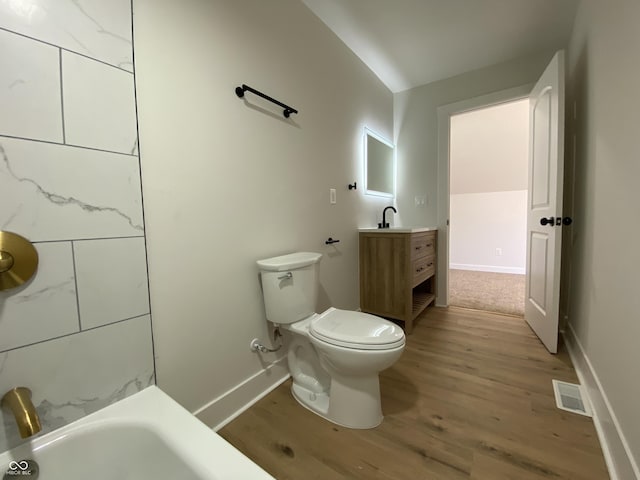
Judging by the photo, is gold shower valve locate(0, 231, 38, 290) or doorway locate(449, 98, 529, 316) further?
doorway locate(449, 98, 529, 316)

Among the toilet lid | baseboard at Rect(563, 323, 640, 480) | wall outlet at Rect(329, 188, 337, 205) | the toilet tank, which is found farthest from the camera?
wall outlet at Rect(329, 188, 337, 205)

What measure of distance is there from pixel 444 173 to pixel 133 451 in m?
2.83

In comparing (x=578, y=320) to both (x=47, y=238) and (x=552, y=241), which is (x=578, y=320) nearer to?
(x=552, y=241)

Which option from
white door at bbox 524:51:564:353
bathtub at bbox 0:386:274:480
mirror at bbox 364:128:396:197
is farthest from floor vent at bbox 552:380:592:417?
mirror at bbox 364:128:396:197

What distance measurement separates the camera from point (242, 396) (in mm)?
1334

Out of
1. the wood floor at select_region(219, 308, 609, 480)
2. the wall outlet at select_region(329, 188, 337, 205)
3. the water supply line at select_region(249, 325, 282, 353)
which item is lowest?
the wood floor at select_region(219, 308, 609, 480)

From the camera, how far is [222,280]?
125cm

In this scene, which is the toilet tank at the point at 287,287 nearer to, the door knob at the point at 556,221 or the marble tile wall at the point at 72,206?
the marble tile wall at the point at 72,206

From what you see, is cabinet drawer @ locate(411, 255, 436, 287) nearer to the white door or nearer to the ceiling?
the white door

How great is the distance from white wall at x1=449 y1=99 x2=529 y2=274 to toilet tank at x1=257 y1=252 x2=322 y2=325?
332 centimetres

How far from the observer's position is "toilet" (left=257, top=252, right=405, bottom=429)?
1.12 metres

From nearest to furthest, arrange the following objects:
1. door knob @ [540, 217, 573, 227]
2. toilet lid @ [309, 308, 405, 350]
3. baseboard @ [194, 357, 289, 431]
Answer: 1. toilet lid @ [309, 308, 405, 350]
2. baseboard @ [194, 357, 289, 431]
3. door knob @ [540, 217, 573, 227]

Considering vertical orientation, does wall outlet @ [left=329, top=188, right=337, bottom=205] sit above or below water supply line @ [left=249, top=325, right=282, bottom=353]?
above

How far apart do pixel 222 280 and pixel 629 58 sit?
71.8 inches
